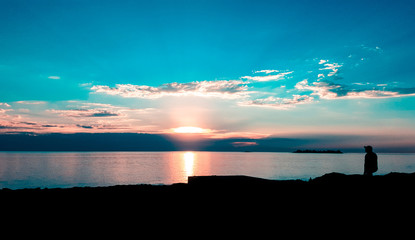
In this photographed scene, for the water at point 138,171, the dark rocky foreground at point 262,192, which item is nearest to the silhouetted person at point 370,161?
the dark rocky foreground at point 262,192

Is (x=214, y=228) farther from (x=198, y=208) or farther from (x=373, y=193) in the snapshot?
(x=373, y=193)

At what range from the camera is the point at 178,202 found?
11328mm

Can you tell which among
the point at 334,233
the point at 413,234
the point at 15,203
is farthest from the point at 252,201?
the point at 15,203

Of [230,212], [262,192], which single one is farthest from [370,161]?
[230,212]

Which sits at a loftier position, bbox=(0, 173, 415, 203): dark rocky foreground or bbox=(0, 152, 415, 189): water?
bbox=(0, 173, 415, 203): dark rocky foreground

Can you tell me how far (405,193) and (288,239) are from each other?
7.44 metres

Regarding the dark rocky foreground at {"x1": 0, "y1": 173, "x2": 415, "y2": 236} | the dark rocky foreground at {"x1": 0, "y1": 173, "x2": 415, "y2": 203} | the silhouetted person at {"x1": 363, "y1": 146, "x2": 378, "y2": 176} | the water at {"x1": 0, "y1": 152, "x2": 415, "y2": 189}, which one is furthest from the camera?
the water at {"x1": 0, "y1": 152, "x2": 415, "y2": 189}

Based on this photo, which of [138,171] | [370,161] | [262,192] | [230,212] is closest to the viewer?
[230,212]

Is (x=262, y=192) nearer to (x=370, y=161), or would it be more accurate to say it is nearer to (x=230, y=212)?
(x=230, y=212)

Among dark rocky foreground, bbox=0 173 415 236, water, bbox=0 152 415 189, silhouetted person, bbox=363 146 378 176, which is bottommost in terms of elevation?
water, bbox=0 152 415 189

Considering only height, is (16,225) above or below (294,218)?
below

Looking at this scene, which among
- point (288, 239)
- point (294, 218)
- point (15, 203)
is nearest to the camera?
point (288, 239)

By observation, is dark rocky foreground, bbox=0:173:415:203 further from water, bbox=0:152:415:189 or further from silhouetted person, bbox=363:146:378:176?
water, bbox=0:152:415:189

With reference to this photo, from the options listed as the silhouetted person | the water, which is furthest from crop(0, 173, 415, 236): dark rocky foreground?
the water
